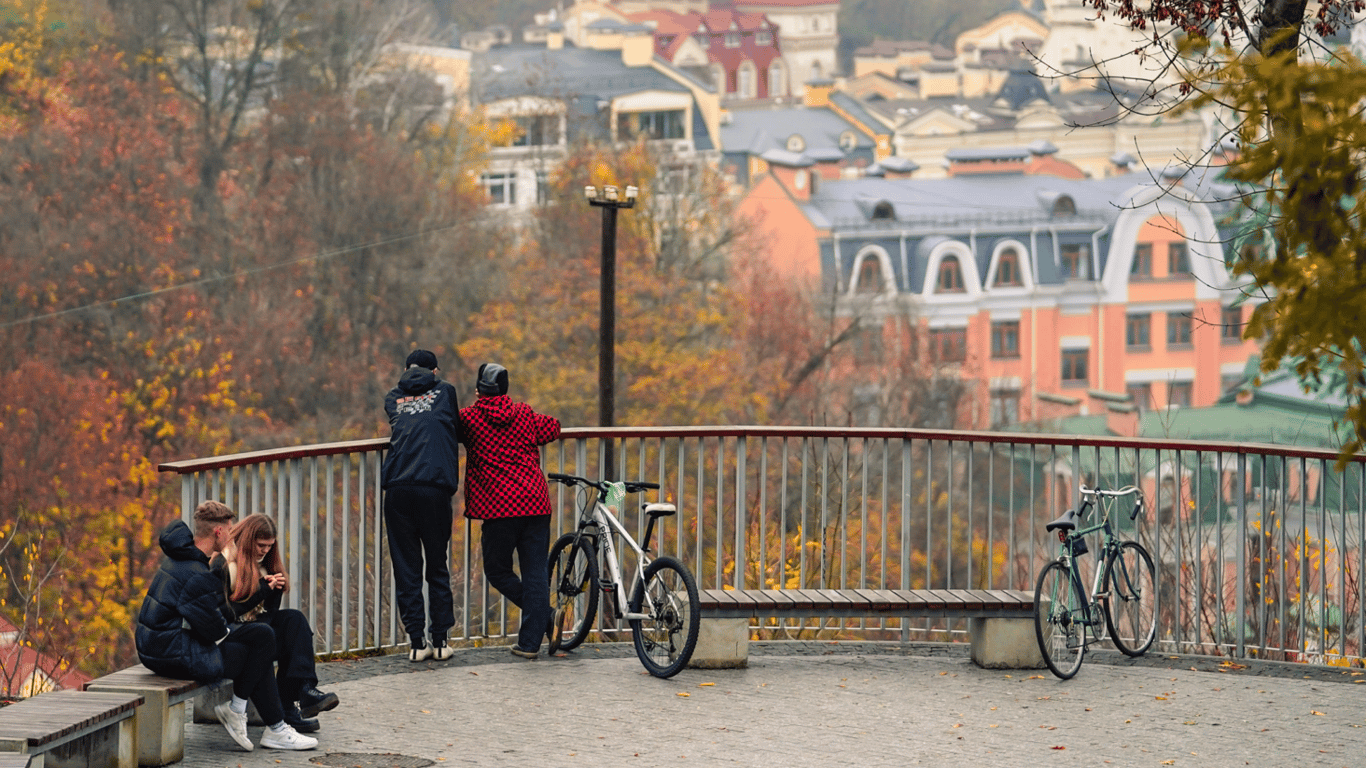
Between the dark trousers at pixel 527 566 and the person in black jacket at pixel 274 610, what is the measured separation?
1546 millimetres

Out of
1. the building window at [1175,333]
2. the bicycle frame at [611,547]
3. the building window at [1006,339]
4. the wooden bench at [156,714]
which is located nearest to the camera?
the wooden bench at [156,714]

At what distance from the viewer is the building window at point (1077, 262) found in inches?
3349

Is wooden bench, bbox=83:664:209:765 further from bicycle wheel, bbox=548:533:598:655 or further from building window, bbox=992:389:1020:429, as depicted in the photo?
building window, bbox=992:389:1020:429

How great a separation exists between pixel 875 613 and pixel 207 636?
329 cm

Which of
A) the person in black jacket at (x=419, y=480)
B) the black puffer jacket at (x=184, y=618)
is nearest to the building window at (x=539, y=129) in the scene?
the person in black jacket at (x=419, y=480)

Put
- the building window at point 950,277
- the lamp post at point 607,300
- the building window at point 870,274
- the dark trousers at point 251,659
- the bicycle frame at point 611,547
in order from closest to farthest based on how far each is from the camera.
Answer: the dark trousers at point 251,659
the bicycle frame at point 611,547
the lamp post at point 607,300
the building window at point 870,274
the building window at point 950,277

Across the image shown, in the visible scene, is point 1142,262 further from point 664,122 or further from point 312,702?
point 312,702

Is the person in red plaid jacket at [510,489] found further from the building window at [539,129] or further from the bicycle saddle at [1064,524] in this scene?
the building window at [539,129]

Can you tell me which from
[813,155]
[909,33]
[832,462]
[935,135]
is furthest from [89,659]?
[909,33]

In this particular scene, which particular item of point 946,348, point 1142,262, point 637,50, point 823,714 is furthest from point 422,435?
point 637,50

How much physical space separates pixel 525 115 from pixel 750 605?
5821 cm

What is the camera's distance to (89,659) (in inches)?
1388

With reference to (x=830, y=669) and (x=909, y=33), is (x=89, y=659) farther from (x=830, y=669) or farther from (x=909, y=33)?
(x=909, y=33)

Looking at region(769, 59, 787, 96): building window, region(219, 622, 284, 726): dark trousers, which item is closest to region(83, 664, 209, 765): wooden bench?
region(219, 622, 284, 726): dark trousers
